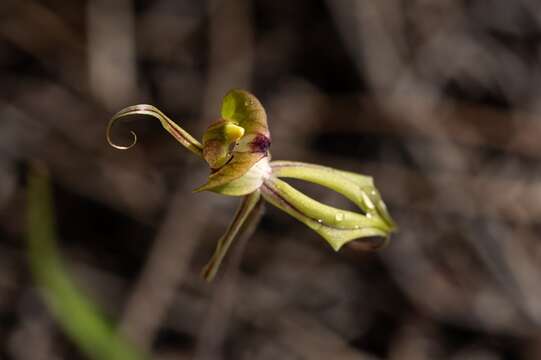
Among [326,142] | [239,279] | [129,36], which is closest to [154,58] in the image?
[129,36]

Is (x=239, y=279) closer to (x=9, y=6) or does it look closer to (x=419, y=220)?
(x=419, y=220)

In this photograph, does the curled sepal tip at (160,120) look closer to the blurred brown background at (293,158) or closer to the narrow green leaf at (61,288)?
the narrow green leaf at (61,288)

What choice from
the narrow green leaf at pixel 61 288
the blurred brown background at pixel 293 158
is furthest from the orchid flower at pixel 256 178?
the blurred brown background at pixel 293 158

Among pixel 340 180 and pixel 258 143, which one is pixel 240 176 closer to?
pixel 258 143

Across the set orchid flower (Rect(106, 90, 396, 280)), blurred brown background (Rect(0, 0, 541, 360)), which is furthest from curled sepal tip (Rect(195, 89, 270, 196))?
blurred brown background (Rect(0, 0, 541, 360))

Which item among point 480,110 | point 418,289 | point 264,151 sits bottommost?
point 264,151

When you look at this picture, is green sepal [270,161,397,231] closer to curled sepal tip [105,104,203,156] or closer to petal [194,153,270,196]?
petal [194,153,270,196]

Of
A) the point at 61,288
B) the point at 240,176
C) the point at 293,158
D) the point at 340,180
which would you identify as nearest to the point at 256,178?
the point at 240,176
